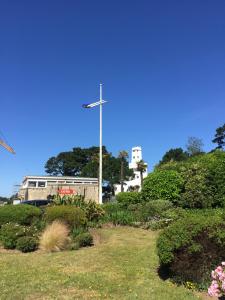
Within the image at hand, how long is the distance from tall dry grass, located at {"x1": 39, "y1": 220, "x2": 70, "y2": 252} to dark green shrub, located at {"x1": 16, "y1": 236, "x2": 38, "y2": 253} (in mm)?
203

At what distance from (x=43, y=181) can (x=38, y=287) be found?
6289cm

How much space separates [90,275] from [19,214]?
8.52 metres

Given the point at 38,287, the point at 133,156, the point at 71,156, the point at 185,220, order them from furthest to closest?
the point at 133,156, the point at 71,156, the point at 185,220, the point at 38,287

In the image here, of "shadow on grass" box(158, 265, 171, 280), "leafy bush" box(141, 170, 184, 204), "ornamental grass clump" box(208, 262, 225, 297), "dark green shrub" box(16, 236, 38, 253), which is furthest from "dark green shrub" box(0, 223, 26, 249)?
"leafy bush" box(141, 170, 184, 204)

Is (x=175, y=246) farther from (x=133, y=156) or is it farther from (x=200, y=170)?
(x=133, y=156)

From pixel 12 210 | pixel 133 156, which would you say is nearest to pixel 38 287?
pixel 12 210

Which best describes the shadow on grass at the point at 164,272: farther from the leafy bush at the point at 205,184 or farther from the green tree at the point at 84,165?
the green tree at the point at 84,165

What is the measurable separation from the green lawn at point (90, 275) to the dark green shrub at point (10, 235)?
97 cm

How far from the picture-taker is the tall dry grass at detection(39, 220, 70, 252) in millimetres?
11977

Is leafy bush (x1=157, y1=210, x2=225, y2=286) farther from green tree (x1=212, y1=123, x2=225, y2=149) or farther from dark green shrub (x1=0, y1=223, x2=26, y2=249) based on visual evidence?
green tree (x1=212, y1=123, x2=225, y2=149)

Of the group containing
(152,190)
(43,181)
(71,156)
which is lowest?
(152,190)

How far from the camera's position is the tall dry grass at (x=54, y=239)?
12.0 meters

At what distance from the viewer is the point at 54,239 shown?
12086 mm

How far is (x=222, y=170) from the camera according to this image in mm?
21344
